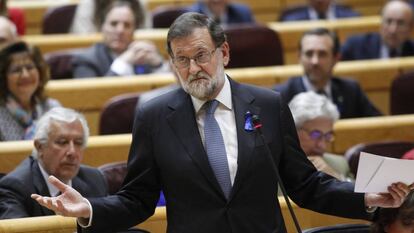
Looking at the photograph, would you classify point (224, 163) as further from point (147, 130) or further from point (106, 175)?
point (106, 175)

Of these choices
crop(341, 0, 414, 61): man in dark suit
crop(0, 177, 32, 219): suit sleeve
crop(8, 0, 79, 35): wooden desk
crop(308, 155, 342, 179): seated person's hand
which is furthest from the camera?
crop(8, 0, 79, 35): wooden desk

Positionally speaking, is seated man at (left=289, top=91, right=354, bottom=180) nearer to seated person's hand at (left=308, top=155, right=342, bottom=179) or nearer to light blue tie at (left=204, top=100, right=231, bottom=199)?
seated person's hand at (left=308, top=155, right=342, bottom=179)

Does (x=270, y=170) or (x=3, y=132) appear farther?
(x=3, y=132)

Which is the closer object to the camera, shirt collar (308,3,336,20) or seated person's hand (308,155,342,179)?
seated person's hand (308,155,342,179)

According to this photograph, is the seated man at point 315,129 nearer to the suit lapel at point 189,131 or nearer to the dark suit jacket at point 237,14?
the suit lapel at point 189,131

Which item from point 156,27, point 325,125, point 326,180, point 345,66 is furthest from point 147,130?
point 156,27

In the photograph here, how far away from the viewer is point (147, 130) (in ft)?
5.53

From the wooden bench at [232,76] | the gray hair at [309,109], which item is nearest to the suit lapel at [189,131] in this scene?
the gray hair at [309,109]

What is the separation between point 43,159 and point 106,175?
0.75 ft

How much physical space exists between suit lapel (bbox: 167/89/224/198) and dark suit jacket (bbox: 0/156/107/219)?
614 mm

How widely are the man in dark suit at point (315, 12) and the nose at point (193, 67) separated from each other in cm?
273

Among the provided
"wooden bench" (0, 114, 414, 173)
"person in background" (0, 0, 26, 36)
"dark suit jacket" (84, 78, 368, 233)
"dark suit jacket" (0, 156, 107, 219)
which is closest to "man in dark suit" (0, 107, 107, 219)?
"dark suit jacket" (0, 156, 107, 219)

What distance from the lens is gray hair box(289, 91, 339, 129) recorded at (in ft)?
8.82

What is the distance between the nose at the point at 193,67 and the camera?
5.34 feet
